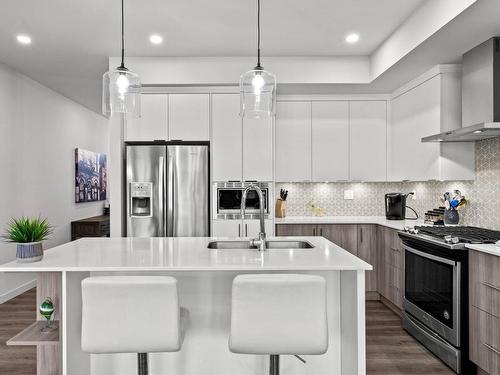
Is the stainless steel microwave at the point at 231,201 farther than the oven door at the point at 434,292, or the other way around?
the stainless steel microwave at the point at 231,201

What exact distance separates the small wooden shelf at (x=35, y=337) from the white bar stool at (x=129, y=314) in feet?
1.25

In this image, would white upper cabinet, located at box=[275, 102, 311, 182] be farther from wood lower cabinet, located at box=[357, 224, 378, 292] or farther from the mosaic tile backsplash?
wood lower cabinet, located at box=[357, 224, 378, 292]

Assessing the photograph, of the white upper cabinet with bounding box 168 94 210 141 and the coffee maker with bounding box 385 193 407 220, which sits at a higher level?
the white upper cabinet with bounding box 168 94 210 141

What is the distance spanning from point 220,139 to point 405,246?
2.27m

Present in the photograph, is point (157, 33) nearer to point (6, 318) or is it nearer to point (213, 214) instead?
point (213, 214)

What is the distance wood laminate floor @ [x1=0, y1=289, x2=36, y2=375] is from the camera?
9.32 feet

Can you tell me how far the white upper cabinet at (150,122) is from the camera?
4.43 meters

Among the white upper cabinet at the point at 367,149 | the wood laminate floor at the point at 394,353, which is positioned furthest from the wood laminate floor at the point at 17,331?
the white upper cabinet at the point at 367,149

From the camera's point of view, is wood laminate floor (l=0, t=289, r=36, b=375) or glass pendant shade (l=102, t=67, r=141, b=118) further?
wood laminate floor (l=0, t=289, r=36, b=375)

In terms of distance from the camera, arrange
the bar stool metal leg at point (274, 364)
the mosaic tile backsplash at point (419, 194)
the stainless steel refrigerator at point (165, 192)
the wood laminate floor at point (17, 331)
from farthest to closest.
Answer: the stainless steel refrigerator at point (165, 192)
the mosaic tile backsplash at point (419, 194)
the wood laminate floor at point (17, 331)
the bar stool metal leg at point (274, 364)

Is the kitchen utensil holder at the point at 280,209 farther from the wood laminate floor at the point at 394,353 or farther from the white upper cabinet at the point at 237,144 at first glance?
the wood laminate floor at the point at 394,353

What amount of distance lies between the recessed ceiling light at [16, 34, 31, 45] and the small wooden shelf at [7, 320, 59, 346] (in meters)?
2.80

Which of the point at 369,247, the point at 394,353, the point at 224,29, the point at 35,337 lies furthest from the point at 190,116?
the point at 394,353

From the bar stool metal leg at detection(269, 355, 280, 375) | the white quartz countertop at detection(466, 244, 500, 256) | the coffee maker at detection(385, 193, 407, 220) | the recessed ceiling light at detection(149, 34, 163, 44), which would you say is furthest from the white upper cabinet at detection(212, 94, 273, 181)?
the bar stool metal leg at detection(269, 355, 280, 375)
